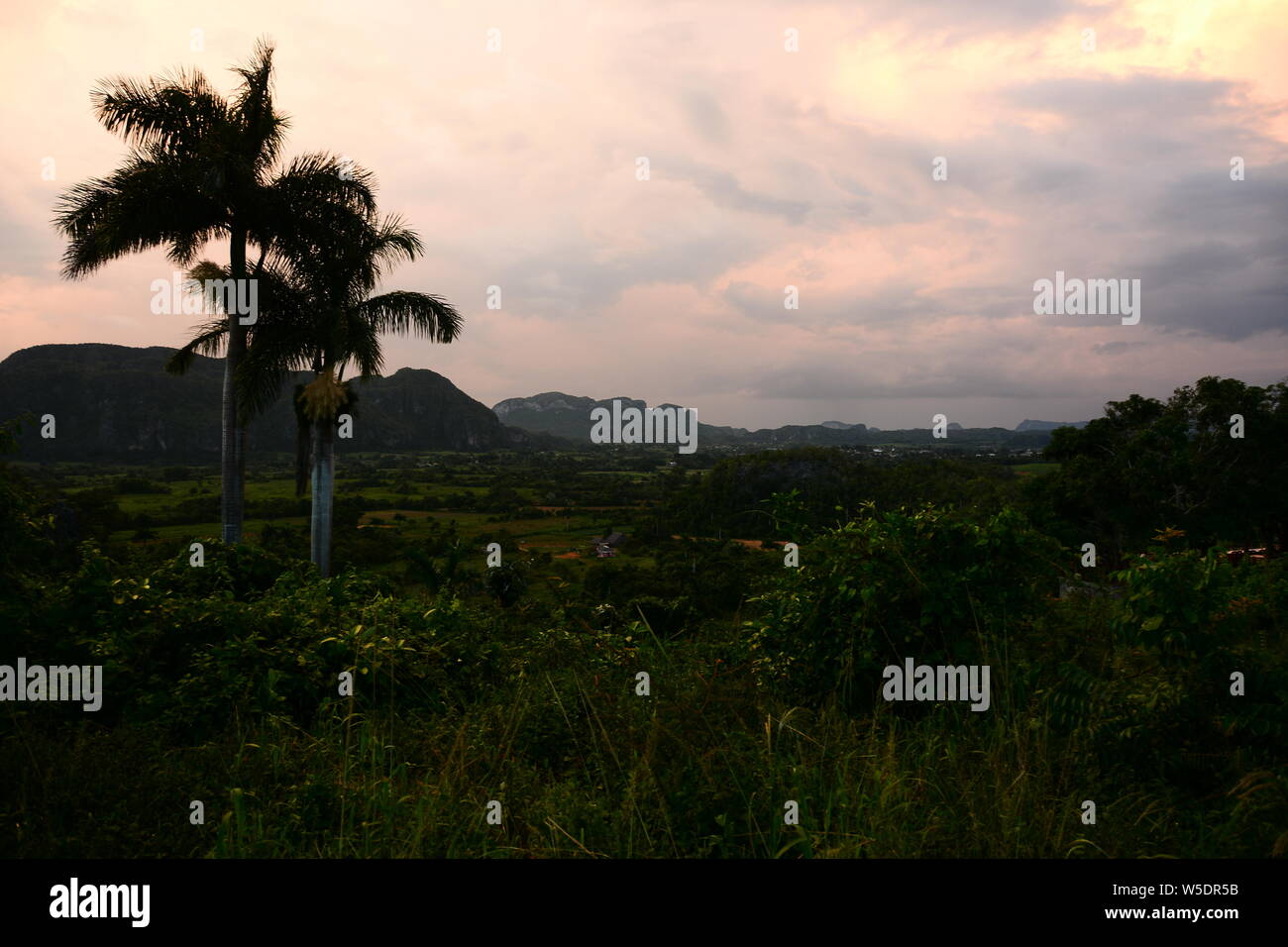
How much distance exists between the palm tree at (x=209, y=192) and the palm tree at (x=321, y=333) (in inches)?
16.3

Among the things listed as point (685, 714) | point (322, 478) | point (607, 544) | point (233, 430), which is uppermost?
point (233, 430)

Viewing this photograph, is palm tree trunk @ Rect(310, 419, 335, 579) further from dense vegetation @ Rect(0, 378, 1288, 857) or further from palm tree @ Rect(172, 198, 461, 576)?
dense vegetation @ Rect(0, 378, 1288, 857)

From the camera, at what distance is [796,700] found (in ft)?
14.5

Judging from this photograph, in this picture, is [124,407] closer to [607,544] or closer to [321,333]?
[607,544]

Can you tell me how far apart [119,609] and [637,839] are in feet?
16.0

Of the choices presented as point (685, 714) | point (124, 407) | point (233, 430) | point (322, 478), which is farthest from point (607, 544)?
point (124, 407)

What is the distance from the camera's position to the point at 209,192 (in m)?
13.1

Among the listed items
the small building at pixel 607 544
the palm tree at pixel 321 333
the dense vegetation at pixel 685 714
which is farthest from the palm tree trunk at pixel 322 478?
the small building at pixel 607 544

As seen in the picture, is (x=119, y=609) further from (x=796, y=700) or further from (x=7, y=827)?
(x=796, y=700)

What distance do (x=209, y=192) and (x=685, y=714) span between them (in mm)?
14233

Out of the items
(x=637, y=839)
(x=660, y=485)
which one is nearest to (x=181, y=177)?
(x=637, y=839)

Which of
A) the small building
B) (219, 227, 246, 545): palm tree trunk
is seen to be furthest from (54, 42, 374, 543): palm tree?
the small building

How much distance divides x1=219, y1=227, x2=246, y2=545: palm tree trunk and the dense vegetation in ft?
23.1

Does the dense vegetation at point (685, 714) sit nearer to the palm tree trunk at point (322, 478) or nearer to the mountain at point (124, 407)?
the palm tree trunk at point (322, 478)
